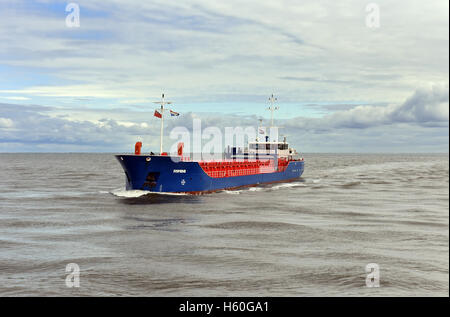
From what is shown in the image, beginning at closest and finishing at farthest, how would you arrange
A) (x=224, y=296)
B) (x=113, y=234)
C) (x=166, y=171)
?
1. (x=224, y=296)
2. (x=113, y=234)
3. (x=166, y=171)

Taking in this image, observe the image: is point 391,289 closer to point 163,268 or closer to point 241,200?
point 163,268

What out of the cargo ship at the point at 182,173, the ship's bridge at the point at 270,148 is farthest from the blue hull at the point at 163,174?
the ship's bridge at the point at 270,148

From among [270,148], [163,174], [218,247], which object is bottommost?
[218,247]

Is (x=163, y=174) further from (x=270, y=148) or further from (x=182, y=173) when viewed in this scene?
(x=270, y=148)

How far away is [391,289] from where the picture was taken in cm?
1513

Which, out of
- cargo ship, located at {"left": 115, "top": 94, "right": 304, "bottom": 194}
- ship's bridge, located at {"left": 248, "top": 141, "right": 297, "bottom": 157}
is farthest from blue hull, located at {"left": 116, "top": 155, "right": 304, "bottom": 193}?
ship's bridge, located at {"left": 248, "top": 141, "right": 297, "bottom": 157}

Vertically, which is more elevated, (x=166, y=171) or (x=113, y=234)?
(x=166, y=171)

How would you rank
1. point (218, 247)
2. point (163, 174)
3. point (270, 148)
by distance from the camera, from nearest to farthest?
point (218, 247)
point (163, 174)
point (270, 148)

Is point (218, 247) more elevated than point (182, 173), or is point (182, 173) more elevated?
point (182, 173)

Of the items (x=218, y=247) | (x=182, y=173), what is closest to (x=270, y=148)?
(x=182, y=173)

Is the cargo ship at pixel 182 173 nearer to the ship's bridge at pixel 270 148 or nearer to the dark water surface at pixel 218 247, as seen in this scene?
the dark water surface at pixel 218 247

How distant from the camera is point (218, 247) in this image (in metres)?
21.2
